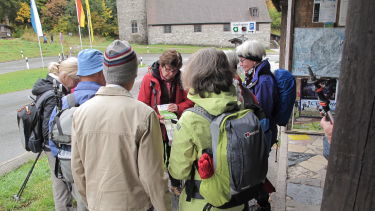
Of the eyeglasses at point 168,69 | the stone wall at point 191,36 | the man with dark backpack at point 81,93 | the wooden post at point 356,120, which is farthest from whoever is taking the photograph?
the stone wall at point 191,36

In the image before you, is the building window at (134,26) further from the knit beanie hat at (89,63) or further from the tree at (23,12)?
the knit beanie hat at (89,63)

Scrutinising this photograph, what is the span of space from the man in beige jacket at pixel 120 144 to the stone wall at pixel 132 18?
45654 mm

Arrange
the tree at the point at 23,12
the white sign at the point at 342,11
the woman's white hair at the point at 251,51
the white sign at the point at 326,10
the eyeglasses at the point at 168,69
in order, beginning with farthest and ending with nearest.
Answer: the tree at the point at 23,12 → the white sign at the point at 326,10 → the white sign at the point at 342,11 → the eyeglasses at the point at 168,69 → the woman's white hair at the point at 251,51

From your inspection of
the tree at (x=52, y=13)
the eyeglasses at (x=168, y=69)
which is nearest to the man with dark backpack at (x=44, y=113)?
the eyeglasses at (x=168, y=69)

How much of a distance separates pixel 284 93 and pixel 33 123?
258 centimetres

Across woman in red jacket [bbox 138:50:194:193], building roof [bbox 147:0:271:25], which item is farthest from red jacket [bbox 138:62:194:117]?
building roof [bbox 147:0:271:25]

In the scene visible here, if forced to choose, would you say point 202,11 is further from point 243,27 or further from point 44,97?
point 44,97

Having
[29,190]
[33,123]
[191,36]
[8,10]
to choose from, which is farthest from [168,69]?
[8,10]

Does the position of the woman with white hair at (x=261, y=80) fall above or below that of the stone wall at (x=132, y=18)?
below

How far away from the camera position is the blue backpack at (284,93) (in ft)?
10.2

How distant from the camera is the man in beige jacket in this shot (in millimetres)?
1861

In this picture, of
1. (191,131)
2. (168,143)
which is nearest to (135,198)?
(191,131)

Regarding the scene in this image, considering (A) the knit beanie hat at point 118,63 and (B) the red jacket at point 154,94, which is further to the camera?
(B) the red jacket at point 154,94

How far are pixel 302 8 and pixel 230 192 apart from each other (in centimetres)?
446
